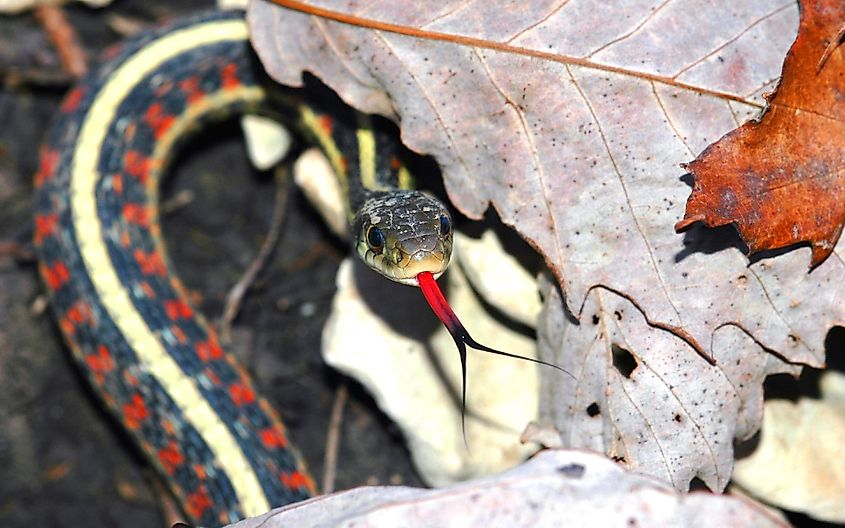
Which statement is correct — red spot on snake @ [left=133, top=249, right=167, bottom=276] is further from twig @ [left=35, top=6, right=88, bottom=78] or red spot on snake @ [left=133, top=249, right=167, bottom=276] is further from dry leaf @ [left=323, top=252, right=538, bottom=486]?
twig @ [left=35, top=6, right=88, bottom=78]

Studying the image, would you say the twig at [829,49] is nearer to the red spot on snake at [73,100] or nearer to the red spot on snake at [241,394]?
the red spot on snake at [241,394]

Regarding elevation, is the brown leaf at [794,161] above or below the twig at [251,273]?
below

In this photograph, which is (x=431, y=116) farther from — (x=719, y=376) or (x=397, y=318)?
(x=719, y=376)

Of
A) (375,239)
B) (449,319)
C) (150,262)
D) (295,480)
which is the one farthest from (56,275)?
(449,319)

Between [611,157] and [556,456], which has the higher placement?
[611,157]

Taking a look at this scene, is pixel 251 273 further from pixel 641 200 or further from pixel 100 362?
pixel 641 200

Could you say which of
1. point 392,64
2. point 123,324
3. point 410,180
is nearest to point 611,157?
point 392,64

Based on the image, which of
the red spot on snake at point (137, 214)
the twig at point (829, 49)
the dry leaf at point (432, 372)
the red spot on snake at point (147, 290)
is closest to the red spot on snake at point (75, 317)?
the red spot on snake at point (147, 290)
